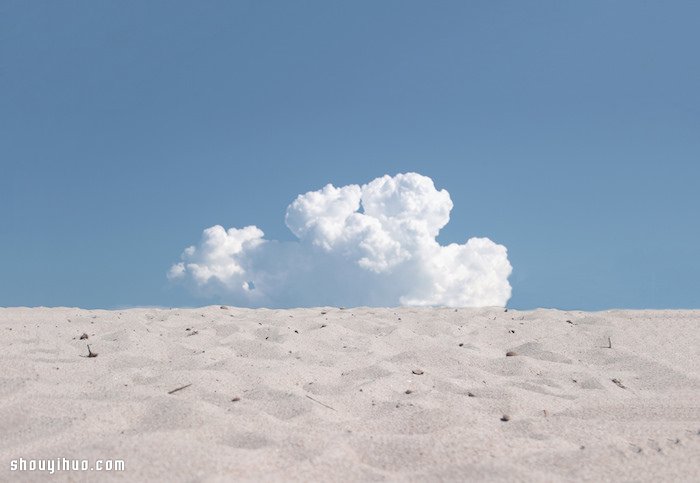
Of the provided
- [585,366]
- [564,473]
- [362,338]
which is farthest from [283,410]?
[585,366]

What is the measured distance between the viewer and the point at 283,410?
3.22m

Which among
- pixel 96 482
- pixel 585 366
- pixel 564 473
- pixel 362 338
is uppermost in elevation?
pixel 362 338

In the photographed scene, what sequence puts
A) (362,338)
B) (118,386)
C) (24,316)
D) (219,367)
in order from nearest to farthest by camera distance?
(118,386) → (219,367) → (362,338) → (24,316)

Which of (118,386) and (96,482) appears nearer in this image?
(96,482)

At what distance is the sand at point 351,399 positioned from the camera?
2.46 metres

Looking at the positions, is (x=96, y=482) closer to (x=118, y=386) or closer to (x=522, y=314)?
(x=118, y=386)

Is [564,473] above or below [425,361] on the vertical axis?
below

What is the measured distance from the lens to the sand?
246 centimetres

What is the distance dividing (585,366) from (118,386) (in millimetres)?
3365

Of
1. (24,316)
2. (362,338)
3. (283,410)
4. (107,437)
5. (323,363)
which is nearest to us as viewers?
(107,437)

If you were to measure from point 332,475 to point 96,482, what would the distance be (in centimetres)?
91

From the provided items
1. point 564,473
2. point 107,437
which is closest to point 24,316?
point 107,437

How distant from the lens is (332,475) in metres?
2.33

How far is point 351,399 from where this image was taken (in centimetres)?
350
